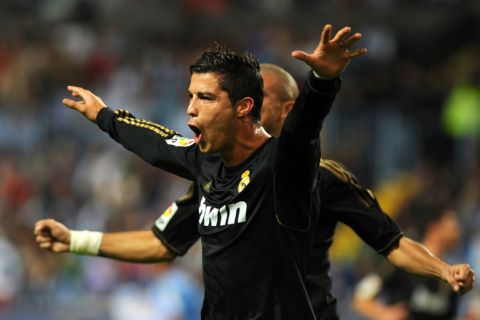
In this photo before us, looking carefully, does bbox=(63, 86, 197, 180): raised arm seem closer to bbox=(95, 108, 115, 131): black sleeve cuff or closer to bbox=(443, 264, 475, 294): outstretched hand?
bbox=(95, 108, 115, 131): black sleeve cuff

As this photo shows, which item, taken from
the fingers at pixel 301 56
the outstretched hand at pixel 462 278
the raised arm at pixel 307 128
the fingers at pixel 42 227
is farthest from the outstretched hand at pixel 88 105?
the outstretched hand at pixel 462 278

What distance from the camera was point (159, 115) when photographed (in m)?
13.6

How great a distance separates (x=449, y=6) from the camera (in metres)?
16.1

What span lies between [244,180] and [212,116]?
0.31 metres

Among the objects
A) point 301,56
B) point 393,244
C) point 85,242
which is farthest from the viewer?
point 85,242

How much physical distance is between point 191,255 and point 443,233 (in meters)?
4.39

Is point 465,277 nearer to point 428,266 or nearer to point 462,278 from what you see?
point 462,278

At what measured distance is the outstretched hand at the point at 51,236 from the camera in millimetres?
5605

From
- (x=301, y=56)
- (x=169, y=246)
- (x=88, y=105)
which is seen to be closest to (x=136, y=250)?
(x=169, y=246)

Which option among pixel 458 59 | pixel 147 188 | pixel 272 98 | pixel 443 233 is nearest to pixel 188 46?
pixel 147 188

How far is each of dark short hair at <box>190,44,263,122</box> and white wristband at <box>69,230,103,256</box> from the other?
1.37m

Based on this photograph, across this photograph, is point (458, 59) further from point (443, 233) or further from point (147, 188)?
point (443, 233)

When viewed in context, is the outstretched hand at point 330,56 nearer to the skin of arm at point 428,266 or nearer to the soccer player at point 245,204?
the soccer player at point 245,204

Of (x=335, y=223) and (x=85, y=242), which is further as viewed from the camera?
(x=85, y=242)
